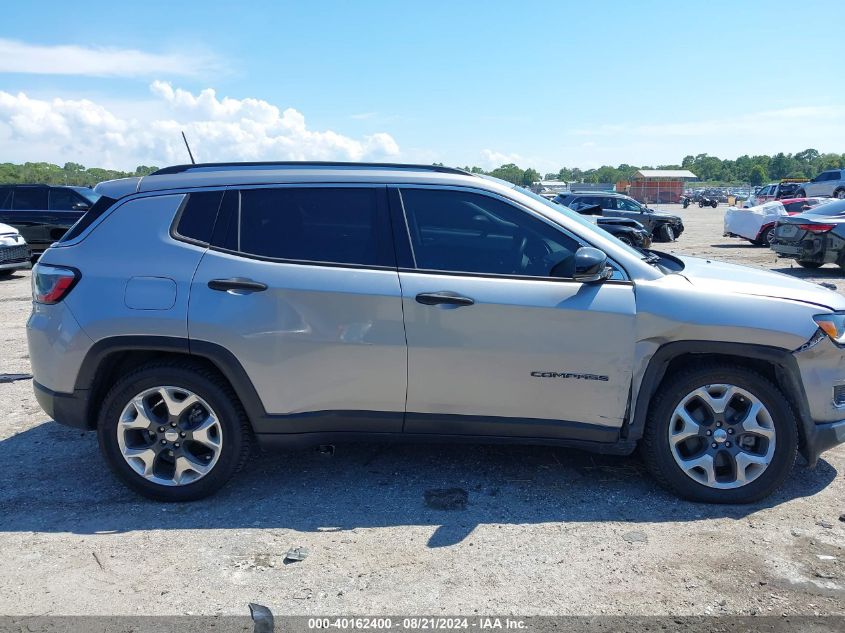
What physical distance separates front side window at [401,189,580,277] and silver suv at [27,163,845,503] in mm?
11

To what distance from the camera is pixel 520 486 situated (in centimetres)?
422

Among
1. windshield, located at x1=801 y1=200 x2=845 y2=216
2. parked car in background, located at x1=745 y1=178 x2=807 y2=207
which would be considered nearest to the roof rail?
windshield, located at x1=801 y1=200 x2=845 y2=216

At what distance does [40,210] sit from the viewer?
15.4 metres

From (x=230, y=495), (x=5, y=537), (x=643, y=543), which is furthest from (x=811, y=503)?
(x=5, y=537)

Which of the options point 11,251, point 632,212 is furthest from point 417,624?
point 632,212

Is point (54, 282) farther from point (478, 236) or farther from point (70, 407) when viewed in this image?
point (478, 236)

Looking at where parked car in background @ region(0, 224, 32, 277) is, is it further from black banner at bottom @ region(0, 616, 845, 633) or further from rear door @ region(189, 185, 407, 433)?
black banner at bottom @ region(0, 616, 845, 633)

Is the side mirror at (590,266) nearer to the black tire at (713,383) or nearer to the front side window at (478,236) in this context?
the front side window at (478,236)

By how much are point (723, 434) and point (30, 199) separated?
1579cm

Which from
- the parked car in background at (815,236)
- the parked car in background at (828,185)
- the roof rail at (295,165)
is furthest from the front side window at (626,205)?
the roof rail at (295,165)

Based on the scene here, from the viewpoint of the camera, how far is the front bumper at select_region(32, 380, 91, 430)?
4039 mm

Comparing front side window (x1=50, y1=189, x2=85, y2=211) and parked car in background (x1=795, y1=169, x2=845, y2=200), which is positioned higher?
parked car in background (x1=795, y1=169, x2=845, y2=200)

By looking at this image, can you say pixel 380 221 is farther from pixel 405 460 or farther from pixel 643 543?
pixel 643 543

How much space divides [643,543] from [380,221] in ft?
7.27
